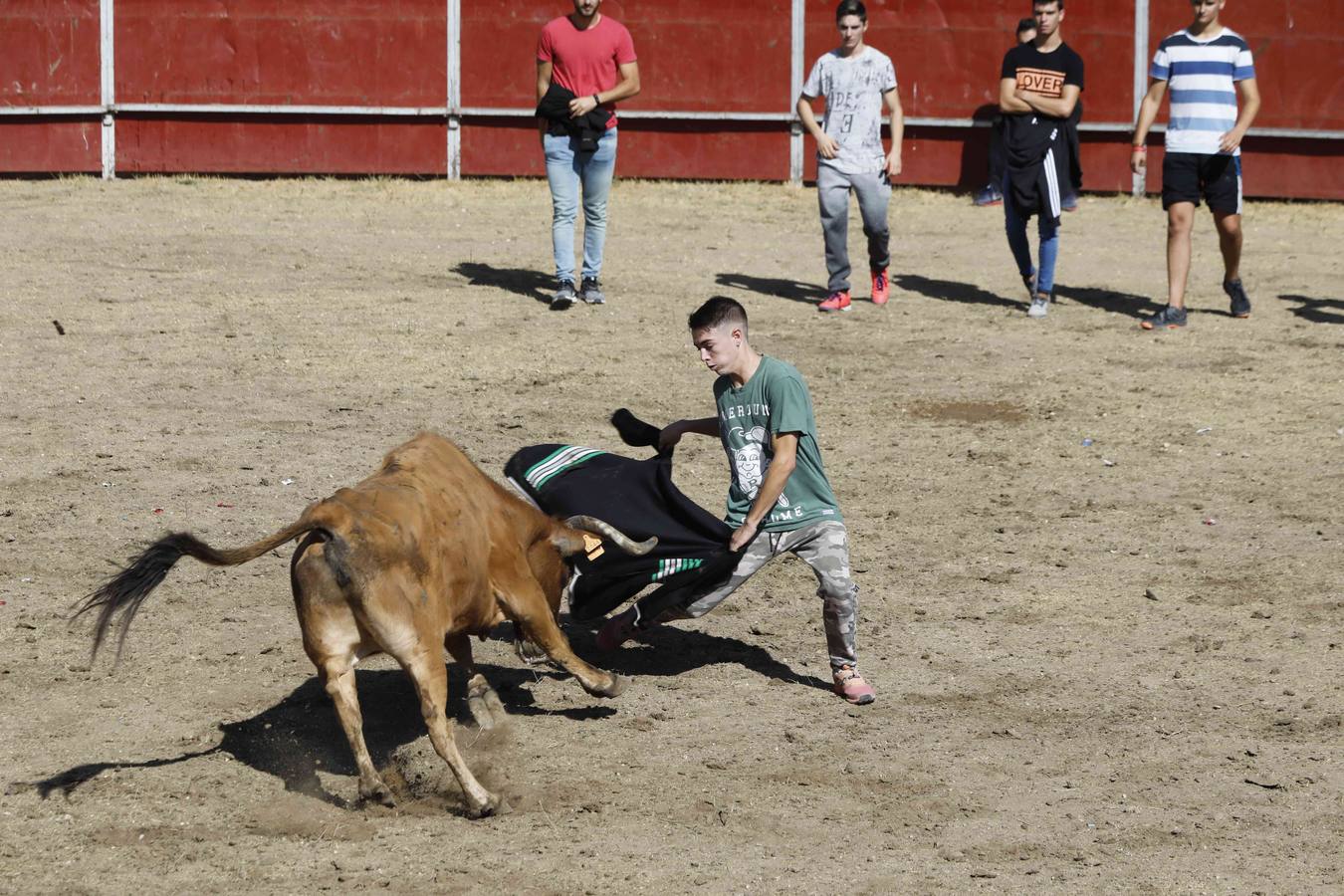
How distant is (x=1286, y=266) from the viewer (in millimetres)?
13953

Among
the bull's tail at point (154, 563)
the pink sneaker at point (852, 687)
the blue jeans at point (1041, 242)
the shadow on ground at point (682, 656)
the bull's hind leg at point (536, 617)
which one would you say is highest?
the blue jeans at point (1041, 242)

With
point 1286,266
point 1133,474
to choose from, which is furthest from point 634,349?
point 1286,266

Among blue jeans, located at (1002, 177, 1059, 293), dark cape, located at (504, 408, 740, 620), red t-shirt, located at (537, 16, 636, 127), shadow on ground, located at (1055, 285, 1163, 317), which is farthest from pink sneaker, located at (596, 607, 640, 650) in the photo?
shadow on ground, located at (1055, 285, 1163, 317)

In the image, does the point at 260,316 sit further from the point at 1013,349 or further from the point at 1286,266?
the point at 1286,266

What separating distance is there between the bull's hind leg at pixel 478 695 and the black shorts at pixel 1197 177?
6.93 metres

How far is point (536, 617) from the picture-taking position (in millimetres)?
5695

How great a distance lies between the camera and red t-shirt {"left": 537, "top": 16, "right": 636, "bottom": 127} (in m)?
11.4

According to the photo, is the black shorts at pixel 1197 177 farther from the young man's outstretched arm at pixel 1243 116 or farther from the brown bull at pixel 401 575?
the brown bull at pixel 401 575

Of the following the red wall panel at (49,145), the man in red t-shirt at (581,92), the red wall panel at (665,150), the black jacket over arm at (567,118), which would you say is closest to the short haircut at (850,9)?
the man in red t-shirt at (581,92)

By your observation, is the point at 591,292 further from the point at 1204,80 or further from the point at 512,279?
the point at 1204,80

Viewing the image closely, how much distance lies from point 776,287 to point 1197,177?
3.09 m

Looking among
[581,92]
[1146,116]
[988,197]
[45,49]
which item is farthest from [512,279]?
[45,49]

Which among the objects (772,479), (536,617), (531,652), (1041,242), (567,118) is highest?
(567,118)

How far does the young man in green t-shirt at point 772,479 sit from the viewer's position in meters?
5.87
